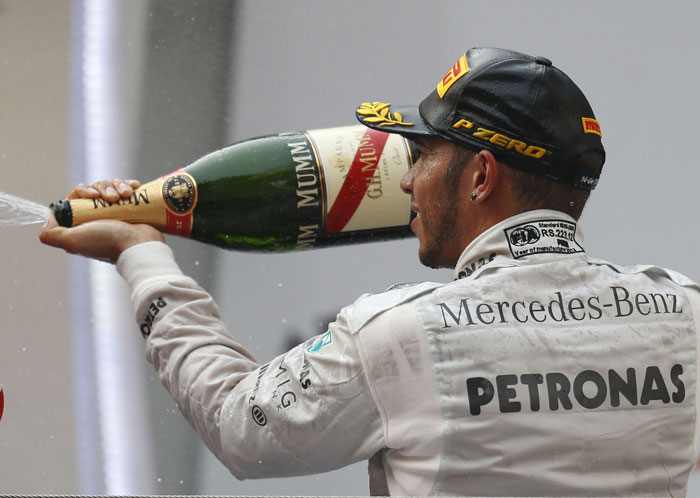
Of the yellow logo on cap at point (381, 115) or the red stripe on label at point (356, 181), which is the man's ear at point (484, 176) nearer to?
the yellow logo on cap at point (381, 115)

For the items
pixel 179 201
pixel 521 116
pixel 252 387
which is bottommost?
pixel 252 387

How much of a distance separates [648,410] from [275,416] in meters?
0.28

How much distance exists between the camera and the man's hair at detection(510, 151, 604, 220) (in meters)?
0.74

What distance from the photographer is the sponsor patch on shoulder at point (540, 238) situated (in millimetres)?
715

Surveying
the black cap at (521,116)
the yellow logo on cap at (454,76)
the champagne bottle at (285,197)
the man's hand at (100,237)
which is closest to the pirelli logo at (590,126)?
the black cap at (521,116)

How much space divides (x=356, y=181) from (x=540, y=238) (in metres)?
0.26

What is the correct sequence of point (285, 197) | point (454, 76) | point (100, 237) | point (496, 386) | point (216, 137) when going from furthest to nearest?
point (216, 137) < point (285, 197) < point (100, 237) < point (454, 76) < point (496, 386)

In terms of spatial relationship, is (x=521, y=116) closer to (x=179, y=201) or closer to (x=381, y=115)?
(x=381, y=115)

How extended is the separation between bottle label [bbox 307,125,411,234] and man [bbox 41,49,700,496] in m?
0.13

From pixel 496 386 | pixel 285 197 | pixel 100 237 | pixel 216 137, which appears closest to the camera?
pixel 496 386

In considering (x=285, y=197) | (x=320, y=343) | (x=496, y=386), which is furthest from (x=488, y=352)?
(x=285, y=197)

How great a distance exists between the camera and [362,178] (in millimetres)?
928

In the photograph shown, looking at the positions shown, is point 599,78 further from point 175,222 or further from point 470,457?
point 470,457

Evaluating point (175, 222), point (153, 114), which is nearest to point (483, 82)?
point (175, 222)
